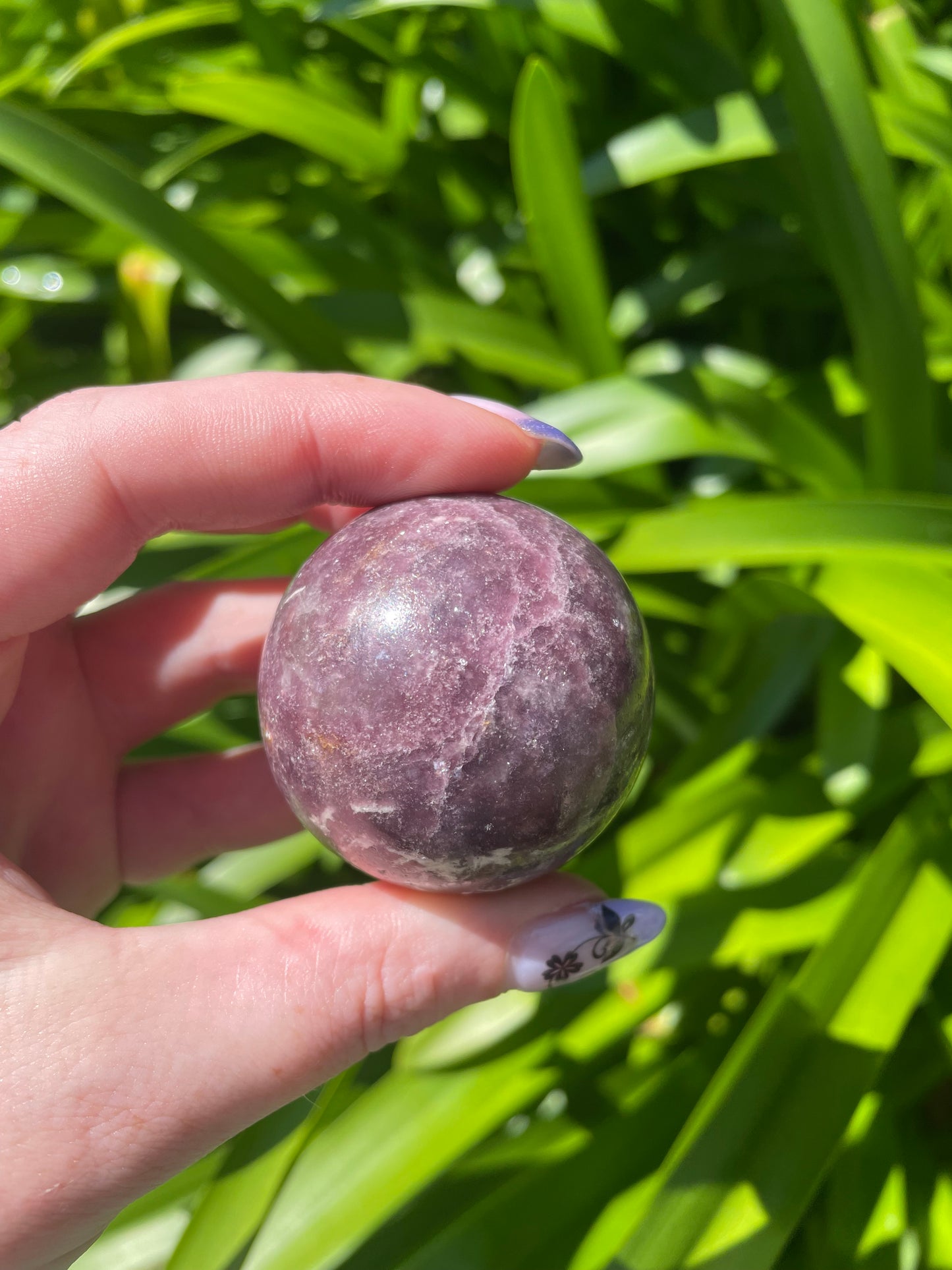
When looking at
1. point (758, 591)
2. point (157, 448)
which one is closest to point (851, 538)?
point (758, 591)

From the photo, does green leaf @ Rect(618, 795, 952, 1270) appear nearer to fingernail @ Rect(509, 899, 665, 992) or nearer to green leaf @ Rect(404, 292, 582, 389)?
fingernail @ Rect(509, 899, 665, 992)

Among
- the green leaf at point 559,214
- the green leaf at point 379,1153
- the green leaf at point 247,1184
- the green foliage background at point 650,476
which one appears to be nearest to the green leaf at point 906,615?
the green foliage background at point 650,476

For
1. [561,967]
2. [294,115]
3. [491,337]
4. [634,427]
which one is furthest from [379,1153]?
[294,115]

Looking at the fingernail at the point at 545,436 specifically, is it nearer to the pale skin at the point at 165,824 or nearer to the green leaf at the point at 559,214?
the pale skin at the point at 165,824

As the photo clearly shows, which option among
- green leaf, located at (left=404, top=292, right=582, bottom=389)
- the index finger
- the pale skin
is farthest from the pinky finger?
green leaf, located at (left=404, top=292, right=582, bottom=389)

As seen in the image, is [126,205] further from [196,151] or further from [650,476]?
[650,476]

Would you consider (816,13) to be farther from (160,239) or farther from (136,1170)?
(136,1170)
